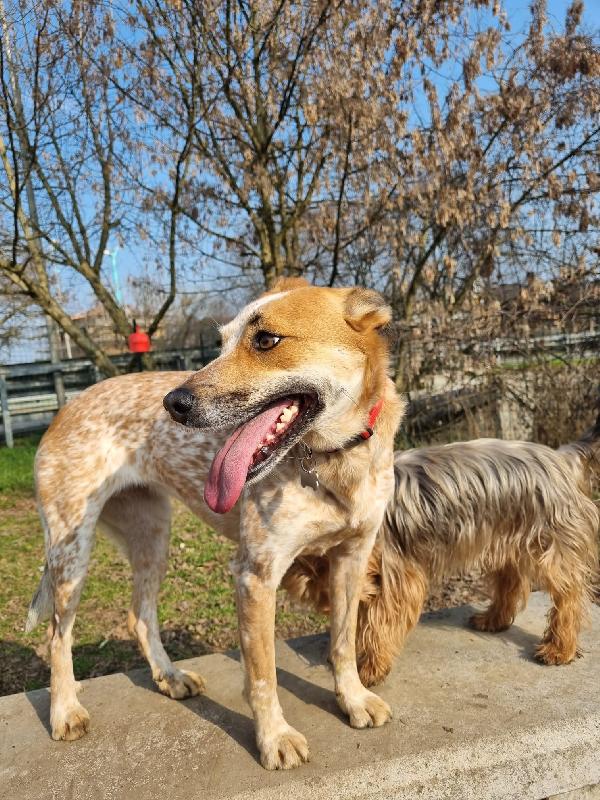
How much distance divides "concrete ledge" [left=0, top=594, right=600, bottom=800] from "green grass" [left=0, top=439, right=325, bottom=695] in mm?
987

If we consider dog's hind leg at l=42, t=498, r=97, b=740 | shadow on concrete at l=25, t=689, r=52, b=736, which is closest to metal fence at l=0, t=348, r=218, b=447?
shadow on concrete at l=25, t=689, r=52, b=736

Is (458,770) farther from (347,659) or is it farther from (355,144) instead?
(355,144)

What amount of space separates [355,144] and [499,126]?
1477 mm

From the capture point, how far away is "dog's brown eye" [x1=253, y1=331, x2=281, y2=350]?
2.13 metres

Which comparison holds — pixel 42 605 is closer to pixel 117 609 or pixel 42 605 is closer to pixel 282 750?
pixel 282 750

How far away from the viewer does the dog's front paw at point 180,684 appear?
9.13 ft

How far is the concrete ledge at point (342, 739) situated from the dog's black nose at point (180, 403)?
128 centimetres

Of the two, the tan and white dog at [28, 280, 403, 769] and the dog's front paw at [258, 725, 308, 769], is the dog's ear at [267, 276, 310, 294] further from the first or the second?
the dog's front paw at [258, 725, 308, 769]

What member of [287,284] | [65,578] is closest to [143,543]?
[65,578]

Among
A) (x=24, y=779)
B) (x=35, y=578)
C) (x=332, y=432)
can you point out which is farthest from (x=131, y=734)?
(x=35, y=578)

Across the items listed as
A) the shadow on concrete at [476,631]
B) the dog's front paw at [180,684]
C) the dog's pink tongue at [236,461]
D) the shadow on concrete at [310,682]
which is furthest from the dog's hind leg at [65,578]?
the shadow on concrete at [476,631]

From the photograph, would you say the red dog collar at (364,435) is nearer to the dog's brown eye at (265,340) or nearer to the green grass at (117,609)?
the dog's brown eye at (265,340)

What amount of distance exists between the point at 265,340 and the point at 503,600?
193cm

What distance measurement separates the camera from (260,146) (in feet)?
22.9
